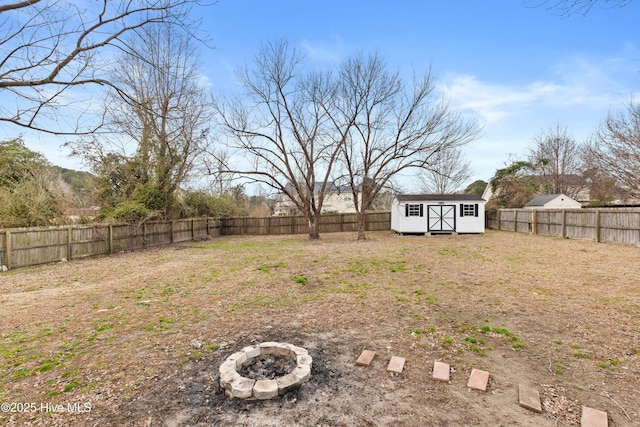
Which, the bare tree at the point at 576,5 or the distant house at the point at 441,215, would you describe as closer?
the bare tree at the point at 576,5

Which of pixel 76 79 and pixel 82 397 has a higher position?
pixel 76 79

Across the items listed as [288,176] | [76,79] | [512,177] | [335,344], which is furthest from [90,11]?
[512,177]

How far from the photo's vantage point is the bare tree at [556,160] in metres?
23.6

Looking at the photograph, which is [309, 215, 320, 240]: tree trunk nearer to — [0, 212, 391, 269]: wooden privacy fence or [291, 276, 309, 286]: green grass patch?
[0, 212, 391, 269]: wooden privacy fence

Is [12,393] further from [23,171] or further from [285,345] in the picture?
[23,171]

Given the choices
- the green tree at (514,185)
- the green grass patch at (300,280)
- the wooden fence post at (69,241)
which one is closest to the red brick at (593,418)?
the green grass patch at (300,280)

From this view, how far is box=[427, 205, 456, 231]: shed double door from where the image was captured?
1611 centimetres

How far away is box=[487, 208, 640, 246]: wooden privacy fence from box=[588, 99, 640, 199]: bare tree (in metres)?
3.88

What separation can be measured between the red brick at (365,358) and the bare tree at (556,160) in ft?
91.7

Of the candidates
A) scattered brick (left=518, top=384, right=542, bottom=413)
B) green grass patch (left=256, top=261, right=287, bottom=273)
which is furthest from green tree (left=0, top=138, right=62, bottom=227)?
scattered brick (left=518, top=384, right=542, bottom=413)

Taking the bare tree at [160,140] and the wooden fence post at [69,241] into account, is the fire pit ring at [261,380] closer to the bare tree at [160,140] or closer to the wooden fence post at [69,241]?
the wooden fence post at [69,241]

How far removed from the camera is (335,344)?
10.1ft

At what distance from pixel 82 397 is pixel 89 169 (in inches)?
447

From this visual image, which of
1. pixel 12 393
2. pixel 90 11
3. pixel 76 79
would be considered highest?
pixel 90 11
